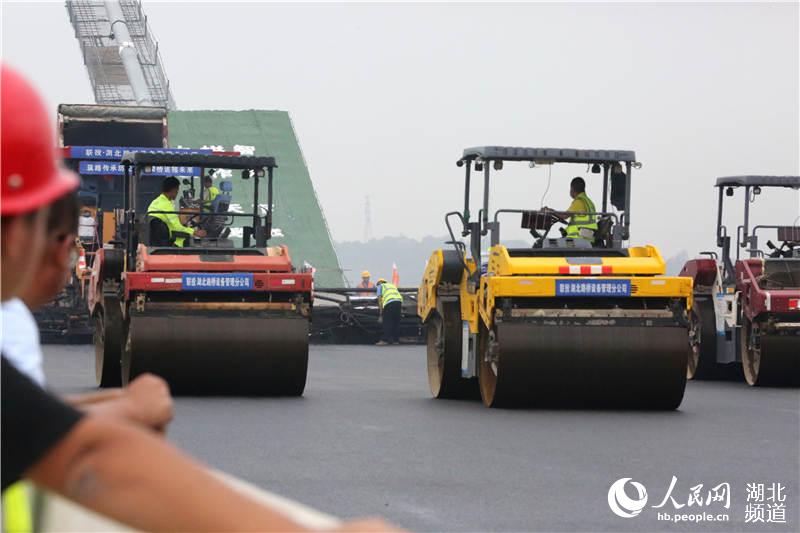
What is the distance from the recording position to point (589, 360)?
42.8ft

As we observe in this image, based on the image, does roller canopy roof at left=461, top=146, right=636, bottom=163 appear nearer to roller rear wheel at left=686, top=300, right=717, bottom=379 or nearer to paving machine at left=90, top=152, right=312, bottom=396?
paving machine at left=90, top=152, right=312, bottom=396

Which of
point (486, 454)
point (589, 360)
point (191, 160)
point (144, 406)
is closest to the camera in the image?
point (144, 406)

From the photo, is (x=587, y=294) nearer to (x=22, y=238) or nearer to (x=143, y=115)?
(x=22, y=238)

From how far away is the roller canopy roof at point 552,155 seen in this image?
48.1ft

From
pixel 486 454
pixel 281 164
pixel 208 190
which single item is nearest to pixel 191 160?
pixel 208 190

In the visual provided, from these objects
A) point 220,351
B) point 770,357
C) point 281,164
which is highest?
point 281,164

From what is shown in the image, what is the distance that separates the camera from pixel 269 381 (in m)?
14.3

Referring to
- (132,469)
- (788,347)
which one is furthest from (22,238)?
(788,347)

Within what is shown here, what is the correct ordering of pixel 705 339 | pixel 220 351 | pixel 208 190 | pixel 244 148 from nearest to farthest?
pixel 220 351
pixel 208 190
pixel 705 339
pixel 244 148

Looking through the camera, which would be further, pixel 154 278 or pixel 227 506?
pixel 154 278

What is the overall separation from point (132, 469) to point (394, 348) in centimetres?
2460

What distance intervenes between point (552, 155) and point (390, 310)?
489 inches

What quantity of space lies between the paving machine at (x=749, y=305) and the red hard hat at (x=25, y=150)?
15890 mm

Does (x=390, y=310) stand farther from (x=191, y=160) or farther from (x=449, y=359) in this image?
(x=449, y=359)
